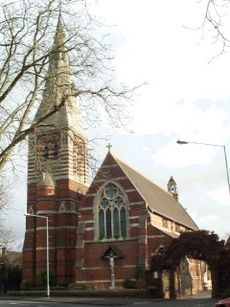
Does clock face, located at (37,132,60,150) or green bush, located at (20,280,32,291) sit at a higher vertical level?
clock face, located at (37,132,60,150)

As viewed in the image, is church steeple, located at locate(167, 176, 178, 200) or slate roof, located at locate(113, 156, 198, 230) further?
church steeple, located at locate(167, 176, 178, 200)

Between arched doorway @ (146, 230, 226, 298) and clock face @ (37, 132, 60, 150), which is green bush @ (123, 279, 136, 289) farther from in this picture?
clock face @ (37, 132, 60, 150)

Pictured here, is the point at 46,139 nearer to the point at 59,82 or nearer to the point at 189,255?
the point at 59,82

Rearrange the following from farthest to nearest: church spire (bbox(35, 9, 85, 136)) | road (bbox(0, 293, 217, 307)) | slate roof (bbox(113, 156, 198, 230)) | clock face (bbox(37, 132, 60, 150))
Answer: slate roof (bbox(113, 156, 198, 230))
road (bbox(0, 293, 217, 307))
clock face (bbox(37, 132, 60, 150))
church spire (bbox(35, 9, 85, 136))

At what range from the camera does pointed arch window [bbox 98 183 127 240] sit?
56969mm

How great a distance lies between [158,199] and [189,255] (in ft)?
69.6

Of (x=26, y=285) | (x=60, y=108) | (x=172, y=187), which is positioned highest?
(x=172, y=187)

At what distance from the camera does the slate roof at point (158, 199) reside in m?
59.8

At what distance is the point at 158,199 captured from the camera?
66.8m

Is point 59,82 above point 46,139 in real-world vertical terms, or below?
above

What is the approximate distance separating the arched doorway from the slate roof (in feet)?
37.8

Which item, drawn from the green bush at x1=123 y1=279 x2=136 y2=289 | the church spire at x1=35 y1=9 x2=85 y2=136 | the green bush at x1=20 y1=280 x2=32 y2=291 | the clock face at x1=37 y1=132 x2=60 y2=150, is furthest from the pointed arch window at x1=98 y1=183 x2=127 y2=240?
the church spire at x1=35 y1=9 x2=85 y2=136

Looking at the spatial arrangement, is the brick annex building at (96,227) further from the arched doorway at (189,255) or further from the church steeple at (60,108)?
the church steeple at (60,108)

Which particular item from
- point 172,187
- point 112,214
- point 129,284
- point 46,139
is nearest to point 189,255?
point 129,284
